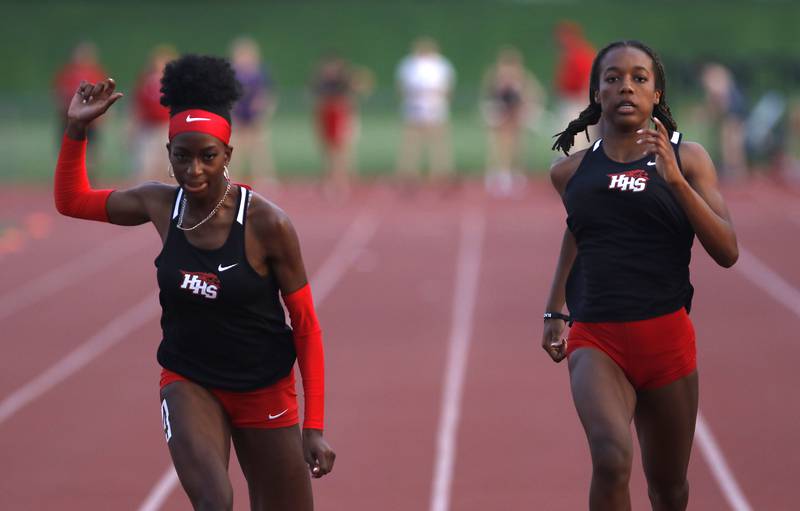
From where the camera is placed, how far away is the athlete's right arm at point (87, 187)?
187 inches

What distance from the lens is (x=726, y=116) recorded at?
21.2 m

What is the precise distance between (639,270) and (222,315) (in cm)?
146

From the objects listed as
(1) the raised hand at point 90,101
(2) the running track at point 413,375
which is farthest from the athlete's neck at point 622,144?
(2) the running track at point 413,375

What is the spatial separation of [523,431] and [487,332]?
111 inches

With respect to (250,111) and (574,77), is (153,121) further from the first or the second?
(574,77)

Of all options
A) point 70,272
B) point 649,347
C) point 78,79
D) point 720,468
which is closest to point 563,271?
point 649,347

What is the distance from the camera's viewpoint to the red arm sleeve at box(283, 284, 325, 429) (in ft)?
15.0

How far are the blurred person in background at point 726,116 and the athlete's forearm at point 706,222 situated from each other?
1697cm

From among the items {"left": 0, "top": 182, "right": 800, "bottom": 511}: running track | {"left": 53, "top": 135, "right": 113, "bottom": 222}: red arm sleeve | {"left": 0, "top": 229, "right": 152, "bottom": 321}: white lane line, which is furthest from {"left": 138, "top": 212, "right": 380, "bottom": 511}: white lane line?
{"left": 53, "top": 135, "right": 113, "bottom": 222}: red arm sleeve

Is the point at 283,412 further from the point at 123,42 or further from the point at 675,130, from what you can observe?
the point at 123,42

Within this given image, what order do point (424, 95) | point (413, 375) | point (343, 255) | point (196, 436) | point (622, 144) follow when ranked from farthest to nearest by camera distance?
point (424, 95)
point (343, 255)
point (413, 375)
point (622, 144)
point (196, 436)

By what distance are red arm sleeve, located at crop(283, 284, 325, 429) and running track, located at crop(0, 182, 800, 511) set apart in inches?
79.2

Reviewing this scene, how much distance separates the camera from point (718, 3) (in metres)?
42.1

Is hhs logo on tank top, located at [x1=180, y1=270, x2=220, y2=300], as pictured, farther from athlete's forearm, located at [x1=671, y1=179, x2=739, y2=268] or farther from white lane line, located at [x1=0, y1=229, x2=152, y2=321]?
white lane line, located at [x1=0, y1=229, x2=152, y2=321]
